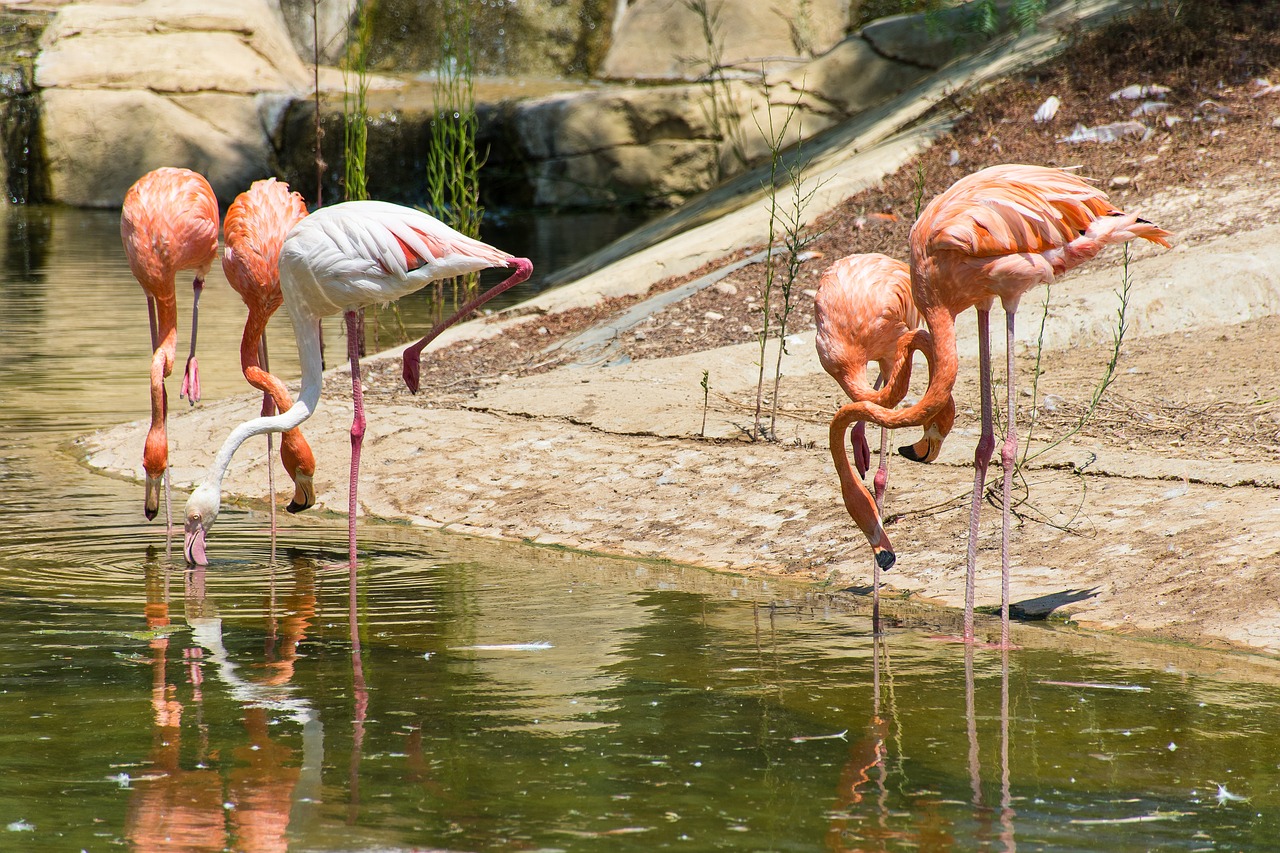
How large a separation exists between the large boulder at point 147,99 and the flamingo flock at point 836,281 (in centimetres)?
1453

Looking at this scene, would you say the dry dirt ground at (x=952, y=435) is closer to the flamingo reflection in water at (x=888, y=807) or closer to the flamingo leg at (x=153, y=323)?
the flamingo leg at (x=153, y=323)

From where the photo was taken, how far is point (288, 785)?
326cm

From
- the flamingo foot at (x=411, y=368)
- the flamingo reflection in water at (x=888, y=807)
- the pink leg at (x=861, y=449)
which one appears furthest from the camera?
the flamingo foot at (x=411, y=368)

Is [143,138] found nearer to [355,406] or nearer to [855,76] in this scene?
[855,76]

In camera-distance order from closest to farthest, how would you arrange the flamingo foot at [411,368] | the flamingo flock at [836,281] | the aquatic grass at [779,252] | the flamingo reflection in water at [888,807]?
the flamingo reflection in water at [888,807], the flamingo flock at [836,281], the flamingo foot at [411,368], the aquatic grass at [779,252]

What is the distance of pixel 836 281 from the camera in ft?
16.2

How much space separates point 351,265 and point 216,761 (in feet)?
7.47

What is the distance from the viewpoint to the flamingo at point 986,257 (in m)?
4.48

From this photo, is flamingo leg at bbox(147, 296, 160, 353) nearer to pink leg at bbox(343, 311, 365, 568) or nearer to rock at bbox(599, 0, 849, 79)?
pink leg at bbox(343, 311, 365, 568)

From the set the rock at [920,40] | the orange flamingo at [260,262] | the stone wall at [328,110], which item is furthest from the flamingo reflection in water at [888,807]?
the stone wall at [328,110]

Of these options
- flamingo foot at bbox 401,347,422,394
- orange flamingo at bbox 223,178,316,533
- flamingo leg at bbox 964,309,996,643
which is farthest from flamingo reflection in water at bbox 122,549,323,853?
flamingo leg at bbox 964,309,996,643

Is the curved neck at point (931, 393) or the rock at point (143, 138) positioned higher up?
the rock at point (143, 138)

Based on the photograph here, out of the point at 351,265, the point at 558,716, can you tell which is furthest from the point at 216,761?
the point at 351,265

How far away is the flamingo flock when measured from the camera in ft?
14.9
